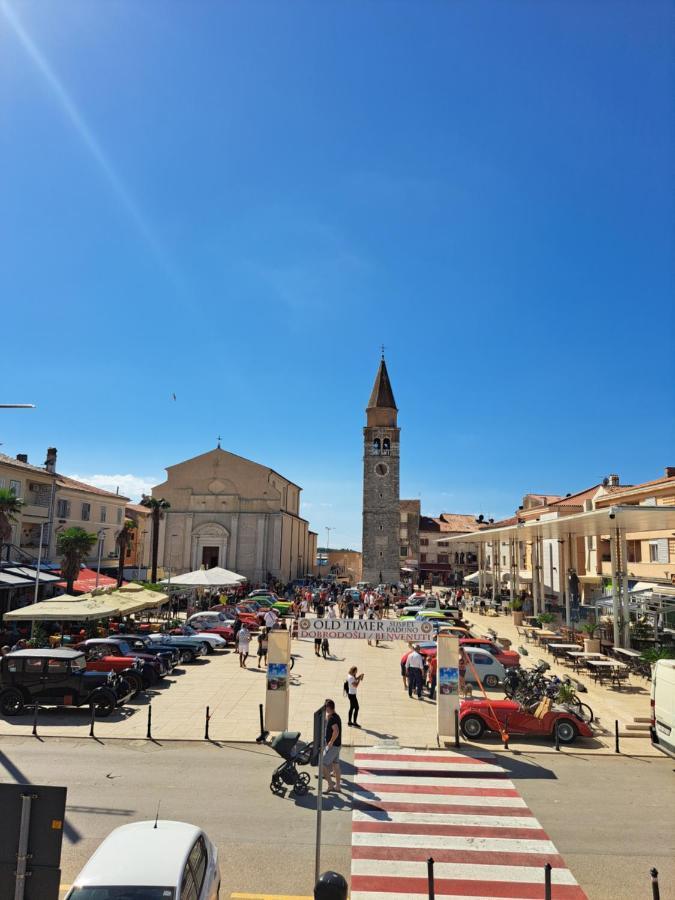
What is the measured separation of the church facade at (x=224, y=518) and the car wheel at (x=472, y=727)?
48.7m

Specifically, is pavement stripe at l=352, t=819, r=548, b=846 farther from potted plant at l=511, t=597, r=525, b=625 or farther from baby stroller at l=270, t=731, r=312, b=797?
potted plant at l=511, t=597, r=525, b=625

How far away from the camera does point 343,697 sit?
17875mm

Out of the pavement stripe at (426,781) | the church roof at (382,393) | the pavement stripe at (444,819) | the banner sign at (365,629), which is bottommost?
the pavement stripe at (426,781)

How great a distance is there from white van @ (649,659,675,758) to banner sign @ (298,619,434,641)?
4.99m

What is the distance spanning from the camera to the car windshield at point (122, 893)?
503 cm

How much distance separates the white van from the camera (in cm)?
1179

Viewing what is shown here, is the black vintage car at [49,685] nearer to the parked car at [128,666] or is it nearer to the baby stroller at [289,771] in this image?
Answer: the parked car at [128,666]

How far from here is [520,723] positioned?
13719 millimetres

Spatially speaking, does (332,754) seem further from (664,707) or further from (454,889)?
(664,707)

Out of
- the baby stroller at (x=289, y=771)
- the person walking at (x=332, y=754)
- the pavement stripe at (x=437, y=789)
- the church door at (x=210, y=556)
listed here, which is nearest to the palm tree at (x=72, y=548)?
the baby stroller at (x=289, y=771)

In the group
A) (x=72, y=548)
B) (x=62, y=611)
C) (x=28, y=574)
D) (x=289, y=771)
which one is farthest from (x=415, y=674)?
(x=28, y=574)

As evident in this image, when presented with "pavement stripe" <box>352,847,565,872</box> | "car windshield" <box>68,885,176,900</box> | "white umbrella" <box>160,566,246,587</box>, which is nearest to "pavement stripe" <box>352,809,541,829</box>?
"pavement stripe" <box>352,847,565,872</box>

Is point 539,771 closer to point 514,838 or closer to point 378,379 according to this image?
point 514,838

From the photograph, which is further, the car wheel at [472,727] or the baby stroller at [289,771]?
the car wheel at [472,727]
